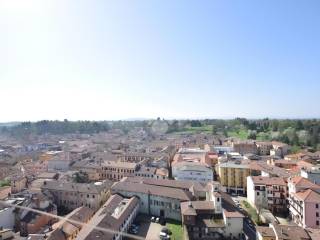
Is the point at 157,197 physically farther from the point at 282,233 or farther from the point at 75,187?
the point at 282,233

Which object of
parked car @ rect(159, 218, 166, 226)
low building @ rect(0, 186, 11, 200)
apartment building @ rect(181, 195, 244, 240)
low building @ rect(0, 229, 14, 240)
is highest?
low building @ rect(0, 186, 11, 200)

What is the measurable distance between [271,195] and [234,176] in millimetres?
6408

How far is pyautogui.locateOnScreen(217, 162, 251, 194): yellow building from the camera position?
28.9 metres

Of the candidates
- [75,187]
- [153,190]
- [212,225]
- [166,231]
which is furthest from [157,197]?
[75,187]

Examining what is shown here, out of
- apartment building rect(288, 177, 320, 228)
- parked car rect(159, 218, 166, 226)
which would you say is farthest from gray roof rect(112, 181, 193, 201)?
apartment building rect(288, 177, 320, 228)

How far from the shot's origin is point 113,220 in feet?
56.9

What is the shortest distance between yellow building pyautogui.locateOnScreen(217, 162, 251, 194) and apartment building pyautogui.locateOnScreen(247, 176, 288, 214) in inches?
201

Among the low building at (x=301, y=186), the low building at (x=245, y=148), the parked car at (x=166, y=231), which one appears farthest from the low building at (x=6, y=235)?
the low building at (x=245, y=148)

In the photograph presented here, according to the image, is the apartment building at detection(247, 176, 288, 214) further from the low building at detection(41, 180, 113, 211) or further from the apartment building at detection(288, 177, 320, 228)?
the low building at detection(41, 180, 113, 211)

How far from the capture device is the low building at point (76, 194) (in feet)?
76.3

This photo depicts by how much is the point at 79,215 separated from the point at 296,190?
50.0 ft

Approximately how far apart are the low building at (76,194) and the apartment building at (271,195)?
1240cm

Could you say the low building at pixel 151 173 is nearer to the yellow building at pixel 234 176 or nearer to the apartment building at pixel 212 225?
the yellow building at pixel 234 176

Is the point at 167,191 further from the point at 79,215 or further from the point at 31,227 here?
the point at 31,227
